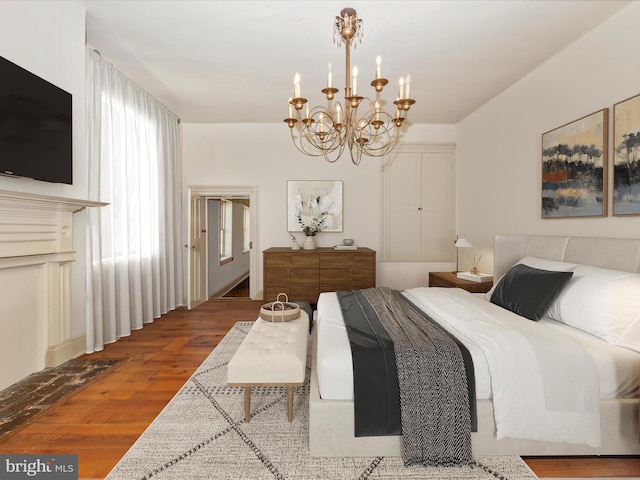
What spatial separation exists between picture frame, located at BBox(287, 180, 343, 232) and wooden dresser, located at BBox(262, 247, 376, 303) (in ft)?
2.31

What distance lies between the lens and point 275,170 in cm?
557

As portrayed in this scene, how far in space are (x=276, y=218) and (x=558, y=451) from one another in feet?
14.9

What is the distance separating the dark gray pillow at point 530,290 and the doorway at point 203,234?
12.3 ft

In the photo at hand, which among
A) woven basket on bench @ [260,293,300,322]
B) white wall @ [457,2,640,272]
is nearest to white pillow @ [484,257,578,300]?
white wall @ [457,2,640,272]

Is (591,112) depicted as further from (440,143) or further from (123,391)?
(123,391)

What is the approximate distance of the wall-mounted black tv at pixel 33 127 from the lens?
7.32 ft

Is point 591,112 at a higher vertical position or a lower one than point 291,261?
higher

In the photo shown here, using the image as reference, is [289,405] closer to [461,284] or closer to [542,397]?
[542,397]

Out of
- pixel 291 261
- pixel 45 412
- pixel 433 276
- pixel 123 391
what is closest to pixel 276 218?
pixel 291 261

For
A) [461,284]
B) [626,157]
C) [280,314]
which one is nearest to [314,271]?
[461,284]

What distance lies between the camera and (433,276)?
4773 mm

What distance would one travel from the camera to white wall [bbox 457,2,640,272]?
8.63 feet

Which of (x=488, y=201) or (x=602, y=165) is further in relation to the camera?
(x=488, y=201)

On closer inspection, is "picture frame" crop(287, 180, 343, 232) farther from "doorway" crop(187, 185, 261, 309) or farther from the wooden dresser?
the wooden dresser
